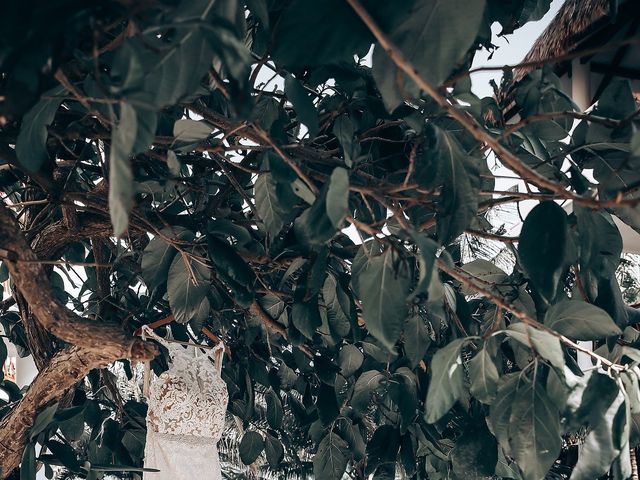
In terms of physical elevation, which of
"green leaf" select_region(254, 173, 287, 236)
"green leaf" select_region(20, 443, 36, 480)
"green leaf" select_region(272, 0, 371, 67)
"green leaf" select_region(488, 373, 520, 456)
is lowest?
"green leaf" select_region(20, 443, 36, 480)

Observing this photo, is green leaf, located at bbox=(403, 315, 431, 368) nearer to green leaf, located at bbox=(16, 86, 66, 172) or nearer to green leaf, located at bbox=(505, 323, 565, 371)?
green leaf, located at bbox=(505, 323, 565, 371)

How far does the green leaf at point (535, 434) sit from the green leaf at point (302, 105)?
1.18ft

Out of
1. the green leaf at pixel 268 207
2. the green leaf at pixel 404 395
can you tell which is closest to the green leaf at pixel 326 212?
the green leaf at pixel 268 207

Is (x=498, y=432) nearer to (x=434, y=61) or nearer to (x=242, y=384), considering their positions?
(x=434, y=61)

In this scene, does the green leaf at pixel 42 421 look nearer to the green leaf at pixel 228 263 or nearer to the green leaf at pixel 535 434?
the green leaf at pixel 228 263

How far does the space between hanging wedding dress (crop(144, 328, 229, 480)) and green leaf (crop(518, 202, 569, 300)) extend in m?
1.16

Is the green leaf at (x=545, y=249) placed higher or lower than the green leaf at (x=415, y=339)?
higher

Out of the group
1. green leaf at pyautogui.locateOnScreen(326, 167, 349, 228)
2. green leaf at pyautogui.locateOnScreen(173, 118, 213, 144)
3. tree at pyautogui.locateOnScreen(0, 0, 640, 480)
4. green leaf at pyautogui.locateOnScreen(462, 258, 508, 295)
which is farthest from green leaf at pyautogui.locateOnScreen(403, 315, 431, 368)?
green leaf at pyautogui.locateOnScreen(326, 167, 349, 228)

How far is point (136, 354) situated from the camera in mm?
1272

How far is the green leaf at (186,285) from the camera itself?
1161 mm

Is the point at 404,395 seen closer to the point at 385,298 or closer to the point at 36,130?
the point at 385,298

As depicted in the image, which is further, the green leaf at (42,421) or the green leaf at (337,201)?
the green leaf at (42,421)

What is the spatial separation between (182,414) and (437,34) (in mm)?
1407

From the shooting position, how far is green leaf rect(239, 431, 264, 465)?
1794 mm
